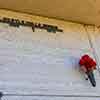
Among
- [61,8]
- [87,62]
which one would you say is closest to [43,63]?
[87,62]

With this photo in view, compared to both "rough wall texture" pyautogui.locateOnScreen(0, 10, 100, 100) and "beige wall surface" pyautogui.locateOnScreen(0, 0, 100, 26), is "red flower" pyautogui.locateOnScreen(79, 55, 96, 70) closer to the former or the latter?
"rough wall texture" pyautogui.locateOnScreen(0, 10, 100, 100)

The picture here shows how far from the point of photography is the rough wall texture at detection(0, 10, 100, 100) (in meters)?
1.90

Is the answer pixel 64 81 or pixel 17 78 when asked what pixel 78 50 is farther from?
pixel 17 78

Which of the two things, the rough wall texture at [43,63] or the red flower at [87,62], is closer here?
the rough wall texture at [43,63]

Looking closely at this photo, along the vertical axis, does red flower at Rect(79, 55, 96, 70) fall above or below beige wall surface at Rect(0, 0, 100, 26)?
below

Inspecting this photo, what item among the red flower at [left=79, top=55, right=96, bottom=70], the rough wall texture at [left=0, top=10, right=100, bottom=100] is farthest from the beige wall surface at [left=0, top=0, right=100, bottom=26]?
the red flower at [left=79, top=55, right=96, bottom=70]

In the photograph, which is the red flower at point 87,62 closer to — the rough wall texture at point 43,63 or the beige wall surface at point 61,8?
the rough wall texture at point 43,63

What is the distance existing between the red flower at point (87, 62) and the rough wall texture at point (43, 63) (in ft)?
0.19

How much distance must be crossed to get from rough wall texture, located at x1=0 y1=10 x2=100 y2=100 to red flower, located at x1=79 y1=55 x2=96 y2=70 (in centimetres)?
6

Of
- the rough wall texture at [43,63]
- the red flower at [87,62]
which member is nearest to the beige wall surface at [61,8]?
the rough wall texture at [43,63]

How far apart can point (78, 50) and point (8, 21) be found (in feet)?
1.90

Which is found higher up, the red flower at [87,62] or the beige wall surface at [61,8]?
the beige wall surface at [61,8]

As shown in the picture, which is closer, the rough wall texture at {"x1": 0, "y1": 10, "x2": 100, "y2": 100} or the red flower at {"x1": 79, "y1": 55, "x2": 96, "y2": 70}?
the rough wall texture at {"x1": 0, "y1": 10, "x2": 100, "y2": 100}

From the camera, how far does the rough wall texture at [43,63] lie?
74.6 inches
